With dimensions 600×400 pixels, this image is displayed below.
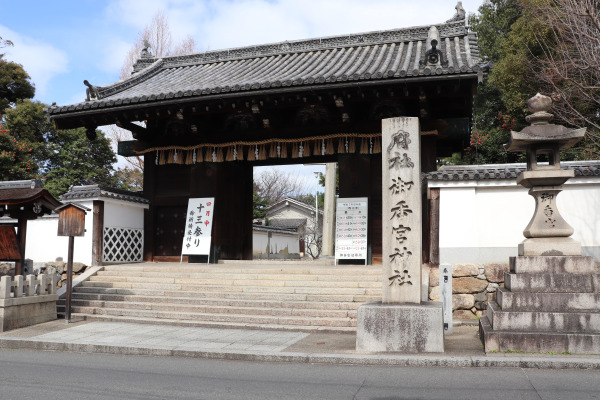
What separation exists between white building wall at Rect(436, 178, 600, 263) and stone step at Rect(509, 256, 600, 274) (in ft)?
9.74

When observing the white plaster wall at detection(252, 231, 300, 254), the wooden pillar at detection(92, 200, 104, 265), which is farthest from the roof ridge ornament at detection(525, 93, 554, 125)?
the white plaster wall at detection(252, 231, 300, 254)

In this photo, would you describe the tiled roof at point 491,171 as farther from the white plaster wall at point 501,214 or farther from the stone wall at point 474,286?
the stone wall at point 474,286

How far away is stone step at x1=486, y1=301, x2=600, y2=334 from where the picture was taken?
722cm

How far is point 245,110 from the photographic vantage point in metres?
13.8

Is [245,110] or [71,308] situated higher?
[245,110]

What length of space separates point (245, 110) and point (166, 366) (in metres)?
Result: 8.31

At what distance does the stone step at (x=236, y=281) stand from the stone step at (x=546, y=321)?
377cm

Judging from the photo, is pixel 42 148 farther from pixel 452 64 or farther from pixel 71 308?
pixel 452 64

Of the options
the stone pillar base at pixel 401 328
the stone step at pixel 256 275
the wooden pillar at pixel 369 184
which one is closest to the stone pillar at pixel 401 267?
the stone pillar base at pixel 401 328

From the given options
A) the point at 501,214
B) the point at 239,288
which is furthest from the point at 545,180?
the point at 239,288

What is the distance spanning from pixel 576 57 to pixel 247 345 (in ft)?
45.4

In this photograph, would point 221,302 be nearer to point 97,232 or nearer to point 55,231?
point 97,232

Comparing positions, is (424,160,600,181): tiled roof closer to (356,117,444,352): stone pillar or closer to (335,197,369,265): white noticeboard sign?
(335,197,369,265): white noticeboard sign

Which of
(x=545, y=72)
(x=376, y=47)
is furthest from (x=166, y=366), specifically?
(x=545, y=72)
